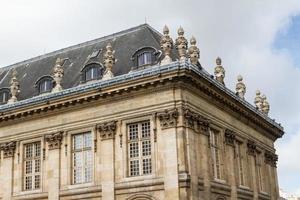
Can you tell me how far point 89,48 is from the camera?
131ft

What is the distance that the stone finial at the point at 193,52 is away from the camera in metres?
32.4

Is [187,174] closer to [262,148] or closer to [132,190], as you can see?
[132,190]

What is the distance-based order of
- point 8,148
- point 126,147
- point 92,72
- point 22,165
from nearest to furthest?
point 126,147 → point 92,72 → point 22,165 → point 8,148

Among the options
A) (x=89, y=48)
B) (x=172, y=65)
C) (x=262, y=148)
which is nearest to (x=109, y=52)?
(x=172, y=65)

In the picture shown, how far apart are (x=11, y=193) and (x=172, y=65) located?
1381 centimetres

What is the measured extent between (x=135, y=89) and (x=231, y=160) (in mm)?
8460

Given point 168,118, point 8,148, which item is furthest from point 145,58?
point 8,148

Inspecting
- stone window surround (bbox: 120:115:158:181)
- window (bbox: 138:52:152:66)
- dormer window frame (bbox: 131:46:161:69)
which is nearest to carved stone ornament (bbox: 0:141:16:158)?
stone window surround (bbox: 120:115:158:181)

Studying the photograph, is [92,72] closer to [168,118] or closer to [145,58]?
[145,58]

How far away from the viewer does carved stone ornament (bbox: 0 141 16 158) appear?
35312 mm

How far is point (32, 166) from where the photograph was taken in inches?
1367

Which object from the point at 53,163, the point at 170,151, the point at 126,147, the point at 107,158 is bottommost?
the point at 170,151

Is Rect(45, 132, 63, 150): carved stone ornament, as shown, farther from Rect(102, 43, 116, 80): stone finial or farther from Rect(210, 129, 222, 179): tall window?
Rect(210, 129, 222, 179): tall window

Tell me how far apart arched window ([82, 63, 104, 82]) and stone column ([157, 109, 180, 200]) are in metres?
6.03
